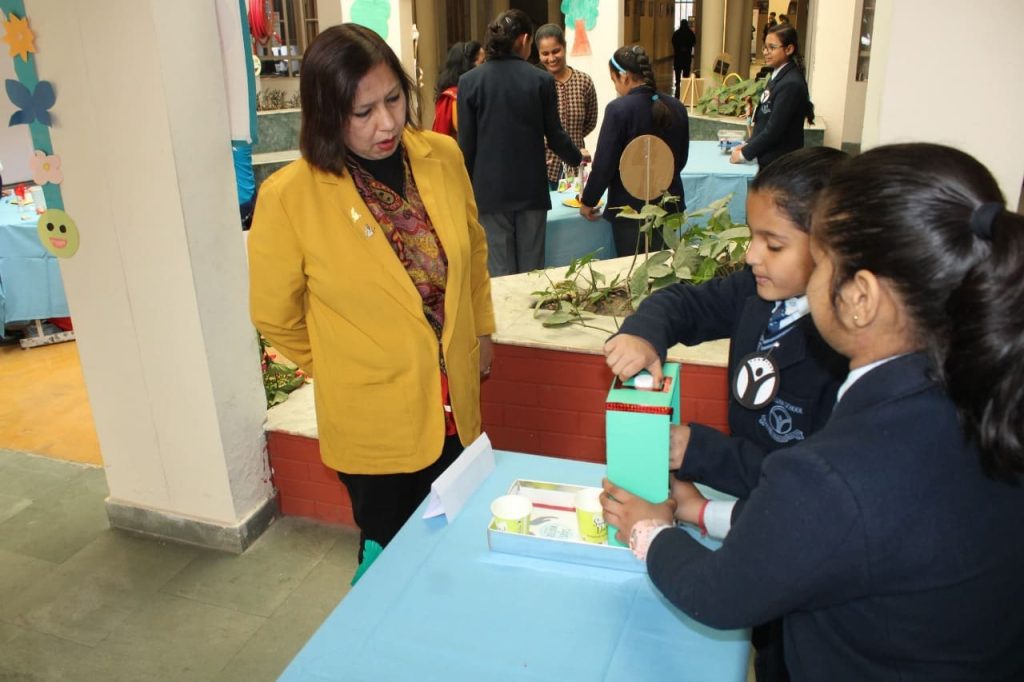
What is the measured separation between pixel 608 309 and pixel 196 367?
1.39m

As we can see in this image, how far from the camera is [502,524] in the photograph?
1.21 m

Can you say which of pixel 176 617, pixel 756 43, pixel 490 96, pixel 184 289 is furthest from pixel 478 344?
pixel 756 43

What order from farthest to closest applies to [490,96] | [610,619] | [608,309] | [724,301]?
[490,96] → [608,309] → [724,301] → [610,619]

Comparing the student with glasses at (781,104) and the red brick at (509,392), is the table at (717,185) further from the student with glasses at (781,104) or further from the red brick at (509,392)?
the red brick at (509,392)

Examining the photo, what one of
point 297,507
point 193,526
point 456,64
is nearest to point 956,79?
point 297,507

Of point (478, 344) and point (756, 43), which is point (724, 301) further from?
point (756, 43)

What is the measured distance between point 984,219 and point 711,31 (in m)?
10.8

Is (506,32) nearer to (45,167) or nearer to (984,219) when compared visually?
Result: (45,167)

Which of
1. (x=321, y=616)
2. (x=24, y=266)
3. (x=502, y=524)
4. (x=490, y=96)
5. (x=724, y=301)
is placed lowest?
(x=321, y=616)

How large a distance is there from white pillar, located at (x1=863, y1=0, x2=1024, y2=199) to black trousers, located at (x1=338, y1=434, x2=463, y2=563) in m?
1.35

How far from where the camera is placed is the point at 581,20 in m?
6.09

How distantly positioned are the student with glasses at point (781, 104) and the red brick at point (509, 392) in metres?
2.51

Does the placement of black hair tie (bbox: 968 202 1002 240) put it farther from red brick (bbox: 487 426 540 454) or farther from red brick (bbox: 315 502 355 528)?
red brick (bbox: 315 502 355 528)

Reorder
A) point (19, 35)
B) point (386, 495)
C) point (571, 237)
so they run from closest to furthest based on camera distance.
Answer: point (386, 495) < point (19, 35) < point (571, 237)
